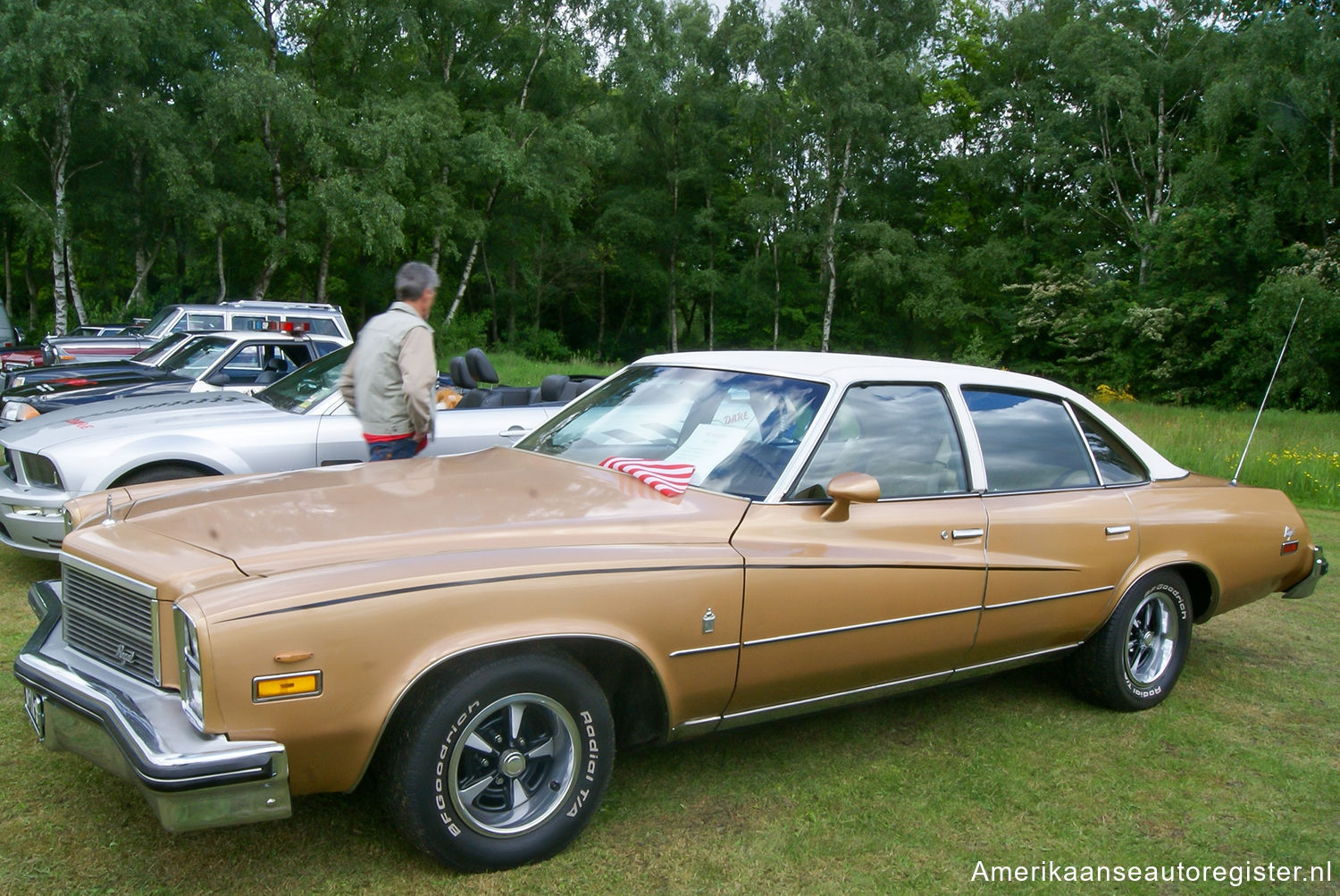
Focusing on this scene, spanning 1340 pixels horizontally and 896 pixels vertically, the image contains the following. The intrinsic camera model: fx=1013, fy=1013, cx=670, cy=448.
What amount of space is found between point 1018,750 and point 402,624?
268 centimetres

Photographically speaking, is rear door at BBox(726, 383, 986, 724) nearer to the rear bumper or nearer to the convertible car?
the convertible car

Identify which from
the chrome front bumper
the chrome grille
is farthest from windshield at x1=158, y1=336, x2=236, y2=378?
the chrome front bumper

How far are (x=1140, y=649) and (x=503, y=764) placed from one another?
10.4 ft

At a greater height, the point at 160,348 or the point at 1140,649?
the point at 160,348

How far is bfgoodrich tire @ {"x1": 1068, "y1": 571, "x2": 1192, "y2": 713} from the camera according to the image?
4465 mm

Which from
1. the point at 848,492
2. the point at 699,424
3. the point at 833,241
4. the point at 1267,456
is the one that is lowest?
the point at 1267,456

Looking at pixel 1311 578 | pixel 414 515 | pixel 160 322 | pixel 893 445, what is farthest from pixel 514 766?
pixel 160 322

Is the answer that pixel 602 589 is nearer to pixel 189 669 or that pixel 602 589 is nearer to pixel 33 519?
pixel 189 669

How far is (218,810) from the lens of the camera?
2510 mm

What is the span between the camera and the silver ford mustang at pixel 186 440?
5539 millimetres

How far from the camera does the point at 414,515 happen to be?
3217mm

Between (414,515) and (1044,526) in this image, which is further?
(1044,526)

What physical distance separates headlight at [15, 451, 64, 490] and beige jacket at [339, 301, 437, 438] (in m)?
1.80

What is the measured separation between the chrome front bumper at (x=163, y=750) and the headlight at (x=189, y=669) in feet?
0.11
